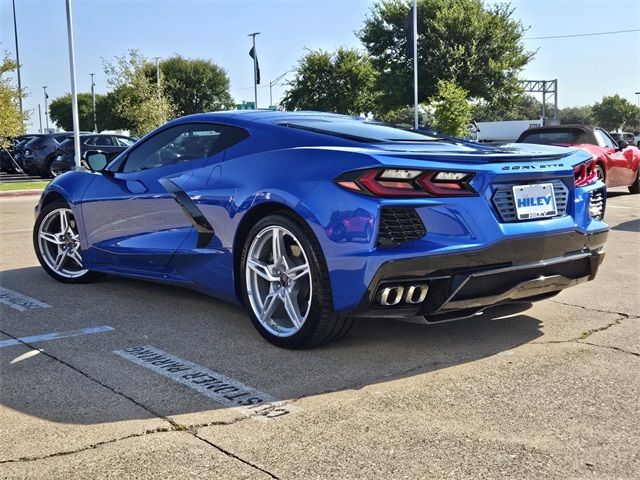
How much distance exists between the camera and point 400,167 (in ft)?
11.8

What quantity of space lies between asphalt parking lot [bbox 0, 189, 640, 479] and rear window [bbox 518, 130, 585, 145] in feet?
28.2

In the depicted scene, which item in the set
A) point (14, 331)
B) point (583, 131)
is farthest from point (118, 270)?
point (583, 131)

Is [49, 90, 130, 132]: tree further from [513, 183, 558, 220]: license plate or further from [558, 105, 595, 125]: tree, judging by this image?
[558, 105, 595, 125]: tree

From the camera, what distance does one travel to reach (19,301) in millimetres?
5402

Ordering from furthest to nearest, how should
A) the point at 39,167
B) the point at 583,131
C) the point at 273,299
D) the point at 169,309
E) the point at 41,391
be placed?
the point at 39,167, the point at 583,131, the point at 169,309, the point at 273,299, the point at 41,391

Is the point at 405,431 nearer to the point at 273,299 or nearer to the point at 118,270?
the point at 273,299

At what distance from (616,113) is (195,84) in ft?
255

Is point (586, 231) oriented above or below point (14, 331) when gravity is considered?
above

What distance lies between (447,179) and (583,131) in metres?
10.7

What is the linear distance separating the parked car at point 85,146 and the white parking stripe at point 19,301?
1805 centimetres

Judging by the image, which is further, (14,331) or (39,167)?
(39,167)

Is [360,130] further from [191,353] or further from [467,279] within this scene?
[191,353]

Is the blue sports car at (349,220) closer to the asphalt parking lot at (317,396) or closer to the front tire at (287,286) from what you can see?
the front tire at (287,286)

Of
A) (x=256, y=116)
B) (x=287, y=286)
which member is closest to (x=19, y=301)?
(x=256, y=116)
